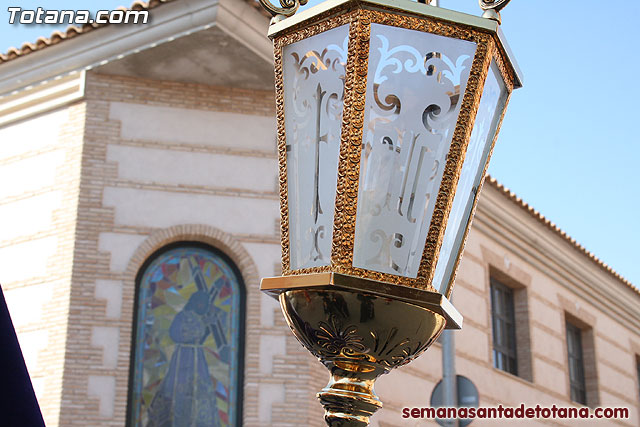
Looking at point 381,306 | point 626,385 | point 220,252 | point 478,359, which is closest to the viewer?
point 381,306

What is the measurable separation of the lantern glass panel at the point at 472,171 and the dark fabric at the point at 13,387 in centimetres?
66

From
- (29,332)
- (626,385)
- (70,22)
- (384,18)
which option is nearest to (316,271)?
(384,18)

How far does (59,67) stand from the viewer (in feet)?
31.2

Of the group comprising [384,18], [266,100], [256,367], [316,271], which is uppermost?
[266,100]

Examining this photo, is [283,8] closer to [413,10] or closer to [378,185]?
[413,10]

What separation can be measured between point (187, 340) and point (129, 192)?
5.46ft

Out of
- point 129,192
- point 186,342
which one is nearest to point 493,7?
point 186,342

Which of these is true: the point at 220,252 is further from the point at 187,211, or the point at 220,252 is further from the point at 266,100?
the point at 266,100

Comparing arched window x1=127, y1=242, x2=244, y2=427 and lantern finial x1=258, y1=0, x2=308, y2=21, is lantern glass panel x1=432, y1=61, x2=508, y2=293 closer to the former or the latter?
lantern finial x1=258, y1=0, x2=308, y2=21

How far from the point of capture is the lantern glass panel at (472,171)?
4.93 ft

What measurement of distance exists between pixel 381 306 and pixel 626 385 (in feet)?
52.1

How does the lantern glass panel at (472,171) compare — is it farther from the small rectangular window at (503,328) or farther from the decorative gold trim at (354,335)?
the small rectangular window at (503,328)

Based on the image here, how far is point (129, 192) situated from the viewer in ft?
29.8

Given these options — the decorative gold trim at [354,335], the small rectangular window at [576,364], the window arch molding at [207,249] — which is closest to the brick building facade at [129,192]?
the window arch molding at [207,249]
